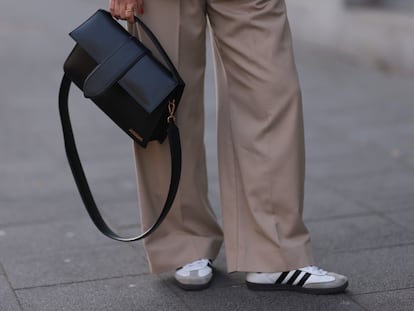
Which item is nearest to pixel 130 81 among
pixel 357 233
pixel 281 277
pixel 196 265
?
pixel 196 265

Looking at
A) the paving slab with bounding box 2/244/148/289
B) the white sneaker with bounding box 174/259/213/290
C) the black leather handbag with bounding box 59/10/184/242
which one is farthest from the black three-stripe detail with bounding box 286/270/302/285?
the paving slab with bounding box 2/244/148/289

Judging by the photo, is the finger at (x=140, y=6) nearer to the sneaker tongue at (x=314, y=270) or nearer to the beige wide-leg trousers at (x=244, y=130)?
the beige wide-leg trousers at (x=244, y=130)

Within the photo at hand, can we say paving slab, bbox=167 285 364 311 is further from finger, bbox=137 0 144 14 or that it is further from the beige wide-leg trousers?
finger, bbox=137 0 144 14

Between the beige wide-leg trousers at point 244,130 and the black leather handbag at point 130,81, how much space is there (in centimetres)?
14

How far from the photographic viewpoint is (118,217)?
4.63 m

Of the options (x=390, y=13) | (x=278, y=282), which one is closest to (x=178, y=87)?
(x=278, y=282)

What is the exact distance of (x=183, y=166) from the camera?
3.52 metres

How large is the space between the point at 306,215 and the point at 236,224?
3.82ft

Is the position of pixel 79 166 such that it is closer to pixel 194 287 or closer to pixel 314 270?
pixel 194 287

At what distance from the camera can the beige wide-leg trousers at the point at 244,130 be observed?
3.31 metres

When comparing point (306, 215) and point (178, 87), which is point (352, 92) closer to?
point (306, 215)

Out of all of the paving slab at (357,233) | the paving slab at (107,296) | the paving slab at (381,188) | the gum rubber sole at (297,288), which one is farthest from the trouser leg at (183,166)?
the paving slab at (381,188)

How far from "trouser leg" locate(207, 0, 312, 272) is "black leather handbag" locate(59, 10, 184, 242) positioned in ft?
0.78

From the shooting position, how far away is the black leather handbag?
126 inches
